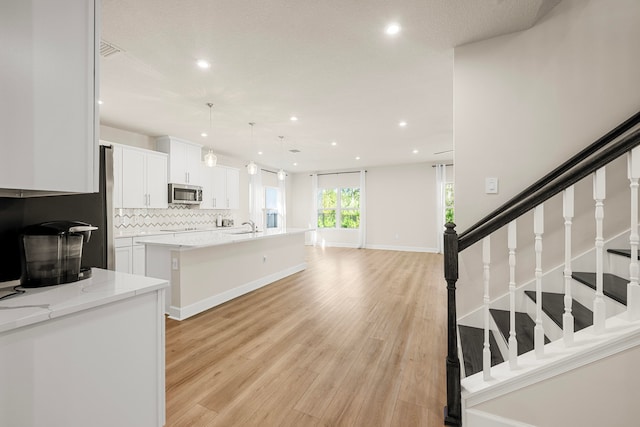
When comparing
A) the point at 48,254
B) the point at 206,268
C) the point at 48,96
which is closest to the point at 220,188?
the point at 206,268

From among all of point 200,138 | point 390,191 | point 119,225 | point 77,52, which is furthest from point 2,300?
point 390,191

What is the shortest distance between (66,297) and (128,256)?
3.64 metres

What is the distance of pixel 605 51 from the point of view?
1.91 m

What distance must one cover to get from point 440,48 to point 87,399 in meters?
3.28

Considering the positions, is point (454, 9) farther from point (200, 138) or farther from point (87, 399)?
point (200, 138)

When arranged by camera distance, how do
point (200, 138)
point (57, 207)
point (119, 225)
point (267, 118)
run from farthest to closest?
point (200, 138), point (119, 225), point (267, 118), point (57, 207)

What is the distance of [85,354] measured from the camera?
1022 millimetres

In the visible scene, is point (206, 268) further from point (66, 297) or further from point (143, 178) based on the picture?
point (143, 178)

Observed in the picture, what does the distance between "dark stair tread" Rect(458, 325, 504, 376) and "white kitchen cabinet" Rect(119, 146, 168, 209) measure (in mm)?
5054

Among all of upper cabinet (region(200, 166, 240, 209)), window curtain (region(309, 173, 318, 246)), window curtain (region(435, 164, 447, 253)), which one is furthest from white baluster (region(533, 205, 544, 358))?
window curtain (region(309, 173, 318, 246))

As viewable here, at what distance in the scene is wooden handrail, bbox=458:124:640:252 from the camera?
3.94 ft

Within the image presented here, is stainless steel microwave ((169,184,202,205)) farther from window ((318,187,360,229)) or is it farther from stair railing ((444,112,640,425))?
stair railing ((444,112,640,425))

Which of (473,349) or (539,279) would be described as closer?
(539,279)

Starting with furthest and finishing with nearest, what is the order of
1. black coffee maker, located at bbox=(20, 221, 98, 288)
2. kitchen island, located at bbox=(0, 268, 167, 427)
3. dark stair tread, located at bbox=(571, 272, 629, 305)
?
dark stair tread, located at bbox=(571, 272, 629, 305) → black coffee maker, located at bbox=(20, 221, 98, 288) → kitchen island, located at bbox=(0, 268, 167, 427)
